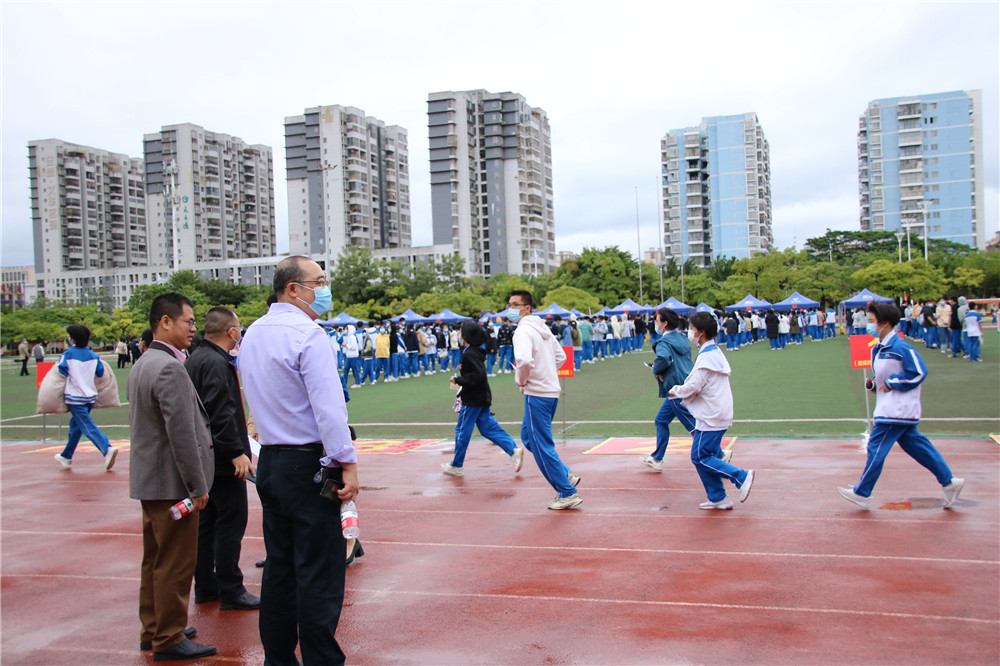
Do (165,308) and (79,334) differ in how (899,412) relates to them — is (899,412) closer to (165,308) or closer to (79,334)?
(165,308)

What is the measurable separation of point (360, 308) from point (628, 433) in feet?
165

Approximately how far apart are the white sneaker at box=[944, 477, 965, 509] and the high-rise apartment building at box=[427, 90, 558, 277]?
99.7 meters

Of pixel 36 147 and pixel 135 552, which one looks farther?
pixel 36 147

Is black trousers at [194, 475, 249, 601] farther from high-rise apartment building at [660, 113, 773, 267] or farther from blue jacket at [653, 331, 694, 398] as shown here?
high-rise apartment building at [660, 113, 773, 267]

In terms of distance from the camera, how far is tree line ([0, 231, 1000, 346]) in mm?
53688

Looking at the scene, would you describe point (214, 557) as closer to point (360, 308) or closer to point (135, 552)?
point (135, 552)

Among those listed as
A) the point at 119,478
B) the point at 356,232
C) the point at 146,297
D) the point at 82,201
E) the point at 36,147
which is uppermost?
the point at 36,147

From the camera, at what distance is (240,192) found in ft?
423

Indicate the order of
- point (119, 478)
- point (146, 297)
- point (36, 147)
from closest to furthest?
point (119, 478) → point (146, 297) → point (36, 147)

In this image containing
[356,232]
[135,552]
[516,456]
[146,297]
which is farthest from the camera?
[356,232]

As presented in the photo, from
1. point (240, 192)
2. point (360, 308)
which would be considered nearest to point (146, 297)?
point (360, 308)

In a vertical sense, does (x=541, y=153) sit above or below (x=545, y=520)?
above

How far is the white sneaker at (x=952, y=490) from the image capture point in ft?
20.9

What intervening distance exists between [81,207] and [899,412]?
462ft
